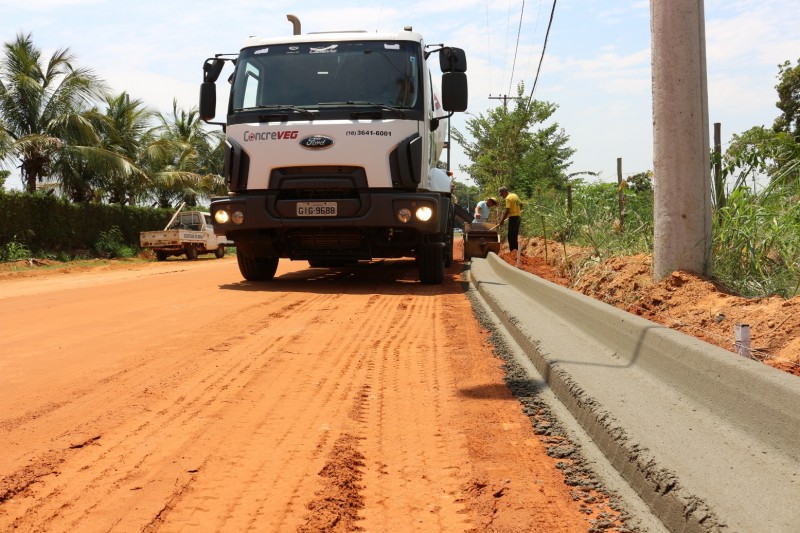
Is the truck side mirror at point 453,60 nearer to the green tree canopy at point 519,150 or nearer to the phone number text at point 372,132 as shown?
the phone number text at point 372,132

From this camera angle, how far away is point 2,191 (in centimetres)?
2283

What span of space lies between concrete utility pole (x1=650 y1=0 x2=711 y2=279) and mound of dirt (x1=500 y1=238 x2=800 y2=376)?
261 mm

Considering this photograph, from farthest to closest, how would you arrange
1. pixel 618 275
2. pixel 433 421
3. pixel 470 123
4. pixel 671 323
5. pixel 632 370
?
pixel 470 123 → pixel 618 275 → pixel 671 323 → pixel 632 370 → pixel 433 421

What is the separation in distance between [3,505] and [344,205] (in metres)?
8.03

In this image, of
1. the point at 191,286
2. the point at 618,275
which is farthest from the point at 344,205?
the point at 618,275

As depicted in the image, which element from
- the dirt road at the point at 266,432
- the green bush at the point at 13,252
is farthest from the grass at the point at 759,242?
the green bush at the point at 13,252

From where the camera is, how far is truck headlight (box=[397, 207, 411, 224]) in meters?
10.7

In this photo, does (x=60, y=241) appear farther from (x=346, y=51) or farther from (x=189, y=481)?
(x=189, y=481)

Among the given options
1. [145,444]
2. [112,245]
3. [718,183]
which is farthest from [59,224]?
[145,444]

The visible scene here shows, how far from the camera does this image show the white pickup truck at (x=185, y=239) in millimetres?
27391

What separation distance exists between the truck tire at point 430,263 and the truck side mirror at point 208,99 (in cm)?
366

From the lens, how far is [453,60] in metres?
10.8

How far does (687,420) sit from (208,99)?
9329 millimetres

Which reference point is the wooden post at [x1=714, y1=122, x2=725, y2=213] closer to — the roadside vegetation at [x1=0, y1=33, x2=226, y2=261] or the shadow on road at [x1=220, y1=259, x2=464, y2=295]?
the shadow on road at [x1=220, y1=259, x2=464, y2=295]
